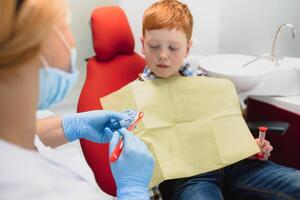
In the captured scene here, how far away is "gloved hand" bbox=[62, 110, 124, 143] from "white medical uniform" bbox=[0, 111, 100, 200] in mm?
502

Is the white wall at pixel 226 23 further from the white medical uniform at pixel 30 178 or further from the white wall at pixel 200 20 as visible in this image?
the white medical uniform at pixel 30 178

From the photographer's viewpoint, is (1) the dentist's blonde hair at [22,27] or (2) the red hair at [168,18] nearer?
(1) the dentist's blonde hair at [22,27]

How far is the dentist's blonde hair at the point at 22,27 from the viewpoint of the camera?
545 mm

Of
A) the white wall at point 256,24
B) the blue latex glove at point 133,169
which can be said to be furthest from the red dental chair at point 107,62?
the white wall at point 256,24

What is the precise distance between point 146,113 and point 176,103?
0.12 meters

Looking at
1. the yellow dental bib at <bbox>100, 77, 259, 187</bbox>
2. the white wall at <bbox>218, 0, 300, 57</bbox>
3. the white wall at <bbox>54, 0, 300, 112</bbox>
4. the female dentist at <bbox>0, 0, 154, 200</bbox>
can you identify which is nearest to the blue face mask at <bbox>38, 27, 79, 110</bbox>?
the female dentist at <bbox>0, 0, 154, 200</bbox>

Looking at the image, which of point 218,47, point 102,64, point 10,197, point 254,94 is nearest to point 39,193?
point 10,197

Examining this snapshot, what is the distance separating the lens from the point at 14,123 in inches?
25.3

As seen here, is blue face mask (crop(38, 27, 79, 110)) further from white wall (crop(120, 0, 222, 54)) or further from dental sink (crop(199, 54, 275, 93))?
white wall (crop(120, 0, 222, 54))

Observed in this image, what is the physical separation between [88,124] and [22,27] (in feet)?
2.09

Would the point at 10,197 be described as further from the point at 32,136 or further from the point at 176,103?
the point at 176,103

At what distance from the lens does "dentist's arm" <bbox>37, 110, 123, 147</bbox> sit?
115 cm

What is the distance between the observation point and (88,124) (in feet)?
3.81

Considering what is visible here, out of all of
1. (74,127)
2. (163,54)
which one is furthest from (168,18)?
(74,127)
